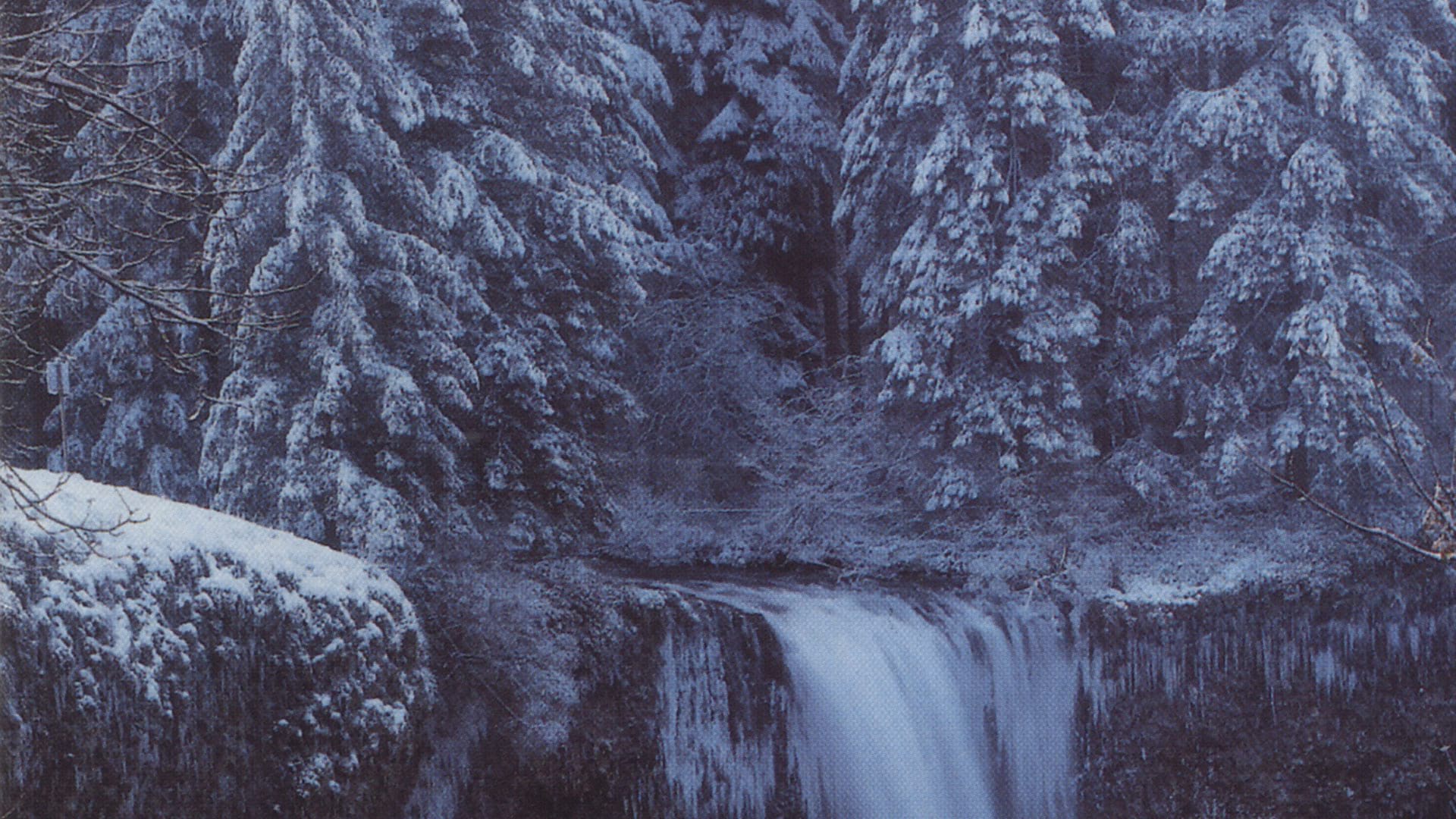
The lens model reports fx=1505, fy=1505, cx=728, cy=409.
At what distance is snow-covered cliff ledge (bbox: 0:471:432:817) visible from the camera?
8852mm

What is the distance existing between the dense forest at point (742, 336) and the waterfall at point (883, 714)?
0.10m

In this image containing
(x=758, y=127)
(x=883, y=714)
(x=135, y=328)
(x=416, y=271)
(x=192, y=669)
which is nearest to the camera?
(x=192, y=669)

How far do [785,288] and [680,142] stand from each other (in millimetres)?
3244

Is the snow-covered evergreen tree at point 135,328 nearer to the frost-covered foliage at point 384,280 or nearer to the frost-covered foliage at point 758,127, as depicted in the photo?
the frost-covered foliage at point 384,280

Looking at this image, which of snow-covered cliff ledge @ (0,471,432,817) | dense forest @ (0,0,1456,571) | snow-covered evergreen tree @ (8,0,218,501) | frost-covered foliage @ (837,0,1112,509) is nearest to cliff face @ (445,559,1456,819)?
dense forest @ (0,0,1456,571)

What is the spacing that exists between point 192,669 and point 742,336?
43.8 feet

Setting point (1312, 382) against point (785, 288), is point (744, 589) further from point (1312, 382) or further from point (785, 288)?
point (785, 288)

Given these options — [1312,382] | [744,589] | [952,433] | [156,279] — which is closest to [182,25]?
[156,279]

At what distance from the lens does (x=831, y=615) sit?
1539 centimetres

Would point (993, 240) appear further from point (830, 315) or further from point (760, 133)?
point (830, 315)

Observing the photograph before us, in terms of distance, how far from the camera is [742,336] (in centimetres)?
2250

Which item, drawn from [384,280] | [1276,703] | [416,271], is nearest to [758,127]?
[416,271]

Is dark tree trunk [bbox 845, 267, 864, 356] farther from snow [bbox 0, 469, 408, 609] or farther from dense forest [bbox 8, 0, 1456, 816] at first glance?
snow [bbox 0, 469, 408, 609]

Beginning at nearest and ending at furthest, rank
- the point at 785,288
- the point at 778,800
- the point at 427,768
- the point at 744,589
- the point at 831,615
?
the point at 427,768 < the point at 778,800 < the point at 831,615 < the point at 744,589 < the point at 785,288
